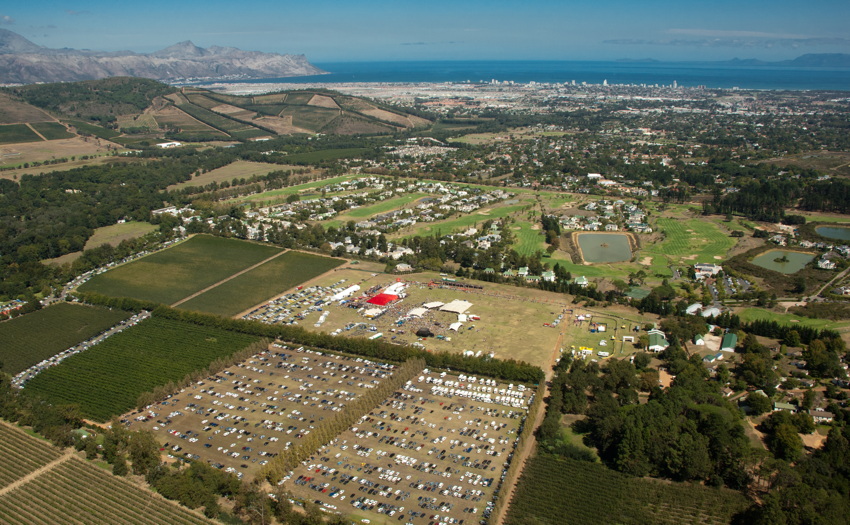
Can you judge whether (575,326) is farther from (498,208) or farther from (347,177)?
(347,177)

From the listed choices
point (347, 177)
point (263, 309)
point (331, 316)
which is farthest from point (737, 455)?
point (347, 177)

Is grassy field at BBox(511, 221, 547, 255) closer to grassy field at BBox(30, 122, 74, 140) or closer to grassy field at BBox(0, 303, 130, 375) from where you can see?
grassy field at BBox(0, 303, 130, 375)

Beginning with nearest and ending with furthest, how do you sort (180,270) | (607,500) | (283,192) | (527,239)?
1. (607,500)
2. (180,270)
3. (527,239)
4. (283,192)

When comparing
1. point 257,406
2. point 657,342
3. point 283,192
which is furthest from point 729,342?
point 283,192

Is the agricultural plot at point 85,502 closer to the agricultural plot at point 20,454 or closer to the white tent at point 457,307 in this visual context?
the agricultural plot at point 20,454

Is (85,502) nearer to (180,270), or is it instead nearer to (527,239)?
(180,270)

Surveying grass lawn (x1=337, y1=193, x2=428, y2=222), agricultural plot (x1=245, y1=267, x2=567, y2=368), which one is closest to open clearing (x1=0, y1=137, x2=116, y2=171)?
grass lawn (x1=337, y1=193, x2=428, y2=222)

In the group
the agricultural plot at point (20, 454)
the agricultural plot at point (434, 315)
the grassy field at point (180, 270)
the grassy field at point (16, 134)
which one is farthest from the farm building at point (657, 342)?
the grassy field at point (16, 134)
